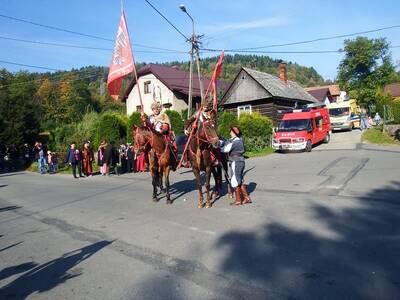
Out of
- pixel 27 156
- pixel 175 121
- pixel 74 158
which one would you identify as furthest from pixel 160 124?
pixel 27 156

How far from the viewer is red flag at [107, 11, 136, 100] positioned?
11805 millimetres

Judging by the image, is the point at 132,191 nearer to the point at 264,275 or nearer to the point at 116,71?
the point at 116,71

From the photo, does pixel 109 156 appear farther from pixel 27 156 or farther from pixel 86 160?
pixel 27 156

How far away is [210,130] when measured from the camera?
32.3ft

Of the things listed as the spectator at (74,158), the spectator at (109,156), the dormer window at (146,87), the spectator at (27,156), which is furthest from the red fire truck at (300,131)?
the dormer window at (146,87)

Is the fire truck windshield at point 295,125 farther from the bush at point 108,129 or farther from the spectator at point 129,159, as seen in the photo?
the bush at point 108,129

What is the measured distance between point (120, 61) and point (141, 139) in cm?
265

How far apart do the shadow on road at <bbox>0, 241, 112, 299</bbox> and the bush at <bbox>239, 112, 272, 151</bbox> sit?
20.0 meters

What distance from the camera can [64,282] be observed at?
5801 millimetres

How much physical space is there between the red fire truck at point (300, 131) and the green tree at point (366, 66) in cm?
4140

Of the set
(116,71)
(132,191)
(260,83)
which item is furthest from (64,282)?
(260,83)

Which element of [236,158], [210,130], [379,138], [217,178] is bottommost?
[217,178]

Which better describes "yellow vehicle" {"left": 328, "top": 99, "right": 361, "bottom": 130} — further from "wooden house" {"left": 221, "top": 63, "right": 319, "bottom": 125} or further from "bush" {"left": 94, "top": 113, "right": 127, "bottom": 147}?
"bush" {"left": 94, "top": 113, "right": 127, "bottom": 147}

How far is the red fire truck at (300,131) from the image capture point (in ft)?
77.6
